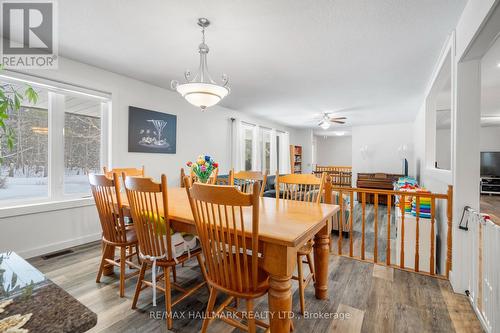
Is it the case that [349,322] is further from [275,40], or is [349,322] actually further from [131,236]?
[275,40]

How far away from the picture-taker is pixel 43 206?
2793 mm

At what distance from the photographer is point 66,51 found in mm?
2771

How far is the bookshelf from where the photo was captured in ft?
27.6

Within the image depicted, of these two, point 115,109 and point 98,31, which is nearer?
point 98,31

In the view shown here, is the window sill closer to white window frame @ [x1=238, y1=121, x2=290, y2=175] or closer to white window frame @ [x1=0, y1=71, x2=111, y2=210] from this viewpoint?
white window frame @ [x1=0, y1=71, x2=111, y2=210]

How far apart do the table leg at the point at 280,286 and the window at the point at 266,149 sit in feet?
19.6

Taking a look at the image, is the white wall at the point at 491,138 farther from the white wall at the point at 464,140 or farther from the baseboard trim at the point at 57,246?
the baseboard trim at the point at 57,246

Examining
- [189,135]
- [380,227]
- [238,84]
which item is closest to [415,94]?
[380,227]

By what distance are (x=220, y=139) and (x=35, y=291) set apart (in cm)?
486

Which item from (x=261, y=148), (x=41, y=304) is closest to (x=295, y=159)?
(x=261, y=148)

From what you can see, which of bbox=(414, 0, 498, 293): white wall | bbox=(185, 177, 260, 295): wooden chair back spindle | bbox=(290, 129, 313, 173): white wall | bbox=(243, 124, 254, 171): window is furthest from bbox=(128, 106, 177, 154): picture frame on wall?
bbox=(290, 129, 313, 173): white wall

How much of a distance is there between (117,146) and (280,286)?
3.22 meters

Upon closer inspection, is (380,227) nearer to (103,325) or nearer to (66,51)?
(103,325)

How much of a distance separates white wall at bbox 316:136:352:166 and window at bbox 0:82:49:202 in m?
10.1
